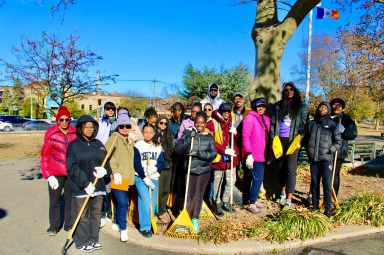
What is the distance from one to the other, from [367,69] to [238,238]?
10.8m

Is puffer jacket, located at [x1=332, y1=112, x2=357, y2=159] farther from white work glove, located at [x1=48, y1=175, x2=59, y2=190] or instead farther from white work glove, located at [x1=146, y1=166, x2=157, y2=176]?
white work glove, located at [x1=48, y1=175, x2=59, y2=190]

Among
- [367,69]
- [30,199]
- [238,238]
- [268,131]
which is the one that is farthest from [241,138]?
[367,69]

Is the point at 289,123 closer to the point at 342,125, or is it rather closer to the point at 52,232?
the point at 342,125

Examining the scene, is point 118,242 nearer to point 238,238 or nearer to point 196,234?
point 196,234

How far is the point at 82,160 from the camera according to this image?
13.0ft

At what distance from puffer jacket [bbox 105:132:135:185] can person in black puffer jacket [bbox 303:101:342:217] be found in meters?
3.07

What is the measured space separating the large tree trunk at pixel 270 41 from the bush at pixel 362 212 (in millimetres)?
2683

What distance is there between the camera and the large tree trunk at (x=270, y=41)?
259 inches

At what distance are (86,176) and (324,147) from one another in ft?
12.6

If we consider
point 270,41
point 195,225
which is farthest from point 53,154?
point 270,41

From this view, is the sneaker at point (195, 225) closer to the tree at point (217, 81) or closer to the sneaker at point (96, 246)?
the sneaker at point (96, 246)

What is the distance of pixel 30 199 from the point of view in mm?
6523

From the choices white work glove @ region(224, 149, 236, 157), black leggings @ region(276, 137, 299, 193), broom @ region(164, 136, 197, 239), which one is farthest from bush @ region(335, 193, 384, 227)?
broom @ region(164, 136, 197, 239)

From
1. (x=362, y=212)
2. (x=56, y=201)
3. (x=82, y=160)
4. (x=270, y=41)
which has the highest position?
(x=270, y=41)
